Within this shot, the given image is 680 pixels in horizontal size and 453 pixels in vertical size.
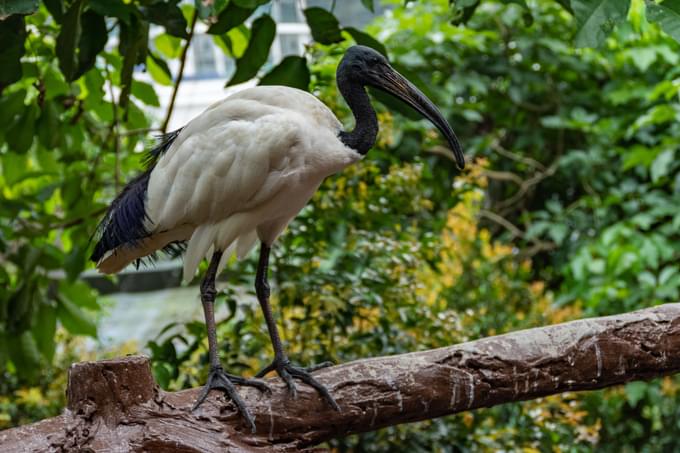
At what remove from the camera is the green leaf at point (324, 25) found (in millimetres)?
2410

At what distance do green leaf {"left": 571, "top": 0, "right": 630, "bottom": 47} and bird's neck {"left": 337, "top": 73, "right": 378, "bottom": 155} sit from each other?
A: 1.61 feet

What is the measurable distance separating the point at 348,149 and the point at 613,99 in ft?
10.1

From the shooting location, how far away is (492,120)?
5453 millimetres

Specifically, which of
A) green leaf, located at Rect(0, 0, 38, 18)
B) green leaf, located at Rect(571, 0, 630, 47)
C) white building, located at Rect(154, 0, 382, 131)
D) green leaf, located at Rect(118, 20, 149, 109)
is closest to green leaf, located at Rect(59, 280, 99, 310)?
green leaf, located at Rect(118, 20, 149, 109)

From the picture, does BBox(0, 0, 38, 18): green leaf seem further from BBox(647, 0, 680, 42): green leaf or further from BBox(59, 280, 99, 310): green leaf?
BBox(59, 280, 99, 310): green leaf

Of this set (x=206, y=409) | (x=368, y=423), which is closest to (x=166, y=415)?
(x=206, y=409)

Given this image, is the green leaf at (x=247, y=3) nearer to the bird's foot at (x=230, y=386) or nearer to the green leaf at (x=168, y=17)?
the green leaf at (x=168, y=17)

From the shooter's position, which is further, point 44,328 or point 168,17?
point 44,328

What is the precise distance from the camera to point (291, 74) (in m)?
2.51

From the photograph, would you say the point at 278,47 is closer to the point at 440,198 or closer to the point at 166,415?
the point at 440,198

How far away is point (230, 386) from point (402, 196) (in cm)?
151

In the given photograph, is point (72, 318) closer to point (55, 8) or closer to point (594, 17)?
point (55, 8)

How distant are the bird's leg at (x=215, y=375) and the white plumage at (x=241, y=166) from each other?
52mm

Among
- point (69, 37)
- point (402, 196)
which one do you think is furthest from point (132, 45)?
point (402, 196)
